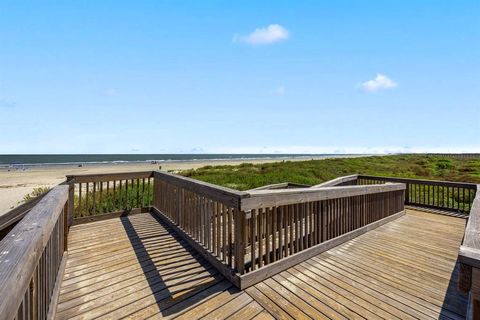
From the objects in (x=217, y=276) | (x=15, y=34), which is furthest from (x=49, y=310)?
(x=15, y=34)

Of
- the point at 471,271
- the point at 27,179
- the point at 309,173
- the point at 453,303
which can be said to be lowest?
the point at 27,179

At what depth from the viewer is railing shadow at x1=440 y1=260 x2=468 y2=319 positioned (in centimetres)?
259

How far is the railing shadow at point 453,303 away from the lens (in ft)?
8.49

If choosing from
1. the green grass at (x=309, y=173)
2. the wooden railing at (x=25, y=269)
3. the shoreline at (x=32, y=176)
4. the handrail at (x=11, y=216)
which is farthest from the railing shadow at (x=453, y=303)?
the shoreline at (x=32, y=176)

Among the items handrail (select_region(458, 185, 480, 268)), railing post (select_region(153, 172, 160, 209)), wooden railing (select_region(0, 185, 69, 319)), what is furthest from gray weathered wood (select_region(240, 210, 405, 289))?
railing post (select_region(153, 172, 160, 209))

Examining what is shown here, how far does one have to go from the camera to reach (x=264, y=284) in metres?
3.17

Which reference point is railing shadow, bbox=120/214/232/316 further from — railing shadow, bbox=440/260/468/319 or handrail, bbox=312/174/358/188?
handrail, bbox=312/174/358/188

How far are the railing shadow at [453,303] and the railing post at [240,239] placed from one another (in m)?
2.23

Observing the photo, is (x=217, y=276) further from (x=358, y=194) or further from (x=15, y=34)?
(x=15, y=34)

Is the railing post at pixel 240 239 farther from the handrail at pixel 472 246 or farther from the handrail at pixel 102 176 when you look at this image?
the handrail at pixel 102 176

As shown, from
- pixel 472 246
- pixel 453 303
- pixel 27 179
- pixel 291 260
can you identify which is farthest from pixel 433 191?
pixel 27 179

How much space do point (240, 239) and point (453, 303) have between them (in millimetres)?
2577

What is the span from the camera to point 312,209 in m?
4.05

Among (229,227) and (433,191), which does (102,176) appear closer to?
(229,227)
